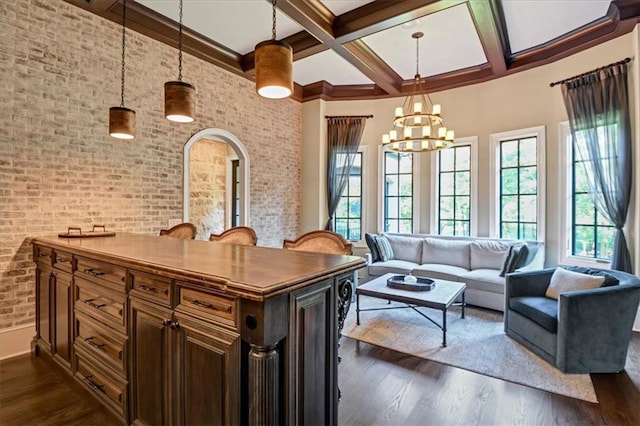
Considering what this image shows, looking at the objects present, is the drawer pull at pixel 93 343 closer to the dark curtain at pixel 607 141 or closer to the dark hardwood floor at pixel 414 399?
the dark hardwood floor at pixel 414 399

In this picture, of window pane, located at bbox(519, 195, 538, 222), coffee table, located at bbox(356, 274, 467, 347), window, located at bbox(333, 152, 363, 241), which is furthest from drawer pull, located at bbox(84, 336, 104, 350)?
window pane, located at bbox(519, 195, 538, 222)

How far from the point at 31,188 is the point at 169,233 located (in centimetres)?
131

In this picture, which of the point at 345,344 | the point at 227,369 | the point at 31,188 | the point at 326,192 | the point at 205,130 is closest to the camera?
the point at 227,369

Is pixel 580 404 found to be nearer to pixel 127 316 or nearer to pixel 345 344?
pixel 345 344

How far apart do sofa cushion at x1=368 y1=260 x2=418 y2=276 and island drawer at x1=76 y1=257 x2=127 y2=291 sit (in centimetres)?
401

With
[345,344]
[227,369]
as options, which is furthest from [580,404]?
[227,369]

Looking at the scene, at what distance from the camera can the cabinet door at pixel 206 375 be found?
1401mm

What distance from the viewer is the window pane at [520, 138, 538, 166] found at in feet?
16.4

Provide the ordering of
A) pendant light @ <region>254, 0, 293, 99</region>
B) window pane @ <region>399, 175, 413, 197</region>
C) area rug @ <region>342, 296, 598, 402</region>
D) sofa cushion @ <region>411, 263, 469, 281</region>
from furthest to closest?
window pane @ <region>399, 175, 413, 197</region>
sofa cushion @ <region>411, 263, 469, 281</region>
area rug @ <region>342, 296, 598, 402</region>
pendant light @ <region>254, 0, 293, 99</region>

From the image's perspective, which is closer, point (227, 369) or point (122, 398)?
point (227, 369)

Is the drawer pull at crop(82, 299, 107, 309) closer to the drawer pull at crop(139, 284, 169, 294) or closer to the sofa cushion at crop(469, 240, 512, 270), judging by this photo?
the drawer pull at crop(139, 284, 169, 294)

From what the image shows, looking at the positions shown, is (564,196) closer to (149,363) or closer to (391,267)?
(391,267)

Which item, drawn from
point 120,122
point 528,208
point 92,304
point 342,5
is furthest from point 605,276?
point 120,122

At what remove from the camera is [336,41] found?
423 centimetres
